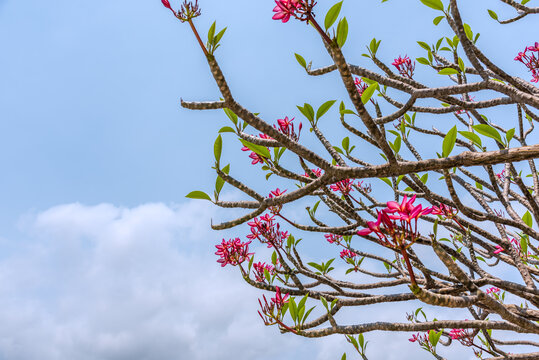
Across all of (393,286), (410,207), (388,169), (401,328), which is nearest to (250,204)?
(388,169)

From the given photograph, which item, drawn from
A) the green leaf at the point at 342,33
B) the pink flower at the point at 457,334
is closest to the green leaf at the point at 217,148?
the green leaf at the point at 342,33

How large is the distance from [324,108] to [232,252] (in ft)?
5.88

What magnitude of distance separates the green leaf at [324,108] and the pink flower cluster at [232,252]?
1.69 m

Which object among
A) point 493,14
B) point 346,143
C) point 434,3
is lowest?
point 346,143

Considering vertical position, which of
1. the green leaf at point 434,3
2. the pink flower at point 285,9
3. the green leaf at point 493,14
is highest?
the green leaf at point 493,14

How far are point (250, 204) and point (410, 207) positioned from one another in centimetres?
103

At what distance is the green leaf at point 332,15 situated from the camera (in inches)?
57.0

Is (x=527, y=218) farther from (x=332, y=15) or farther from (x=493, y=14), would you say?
(x=332, y=15)

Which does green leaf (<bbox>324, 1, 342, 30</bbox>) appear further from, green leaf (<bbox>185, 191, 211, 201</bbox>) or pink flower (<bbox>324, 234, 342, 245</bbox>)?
pink flower (<bbox>324, 234, 342, 245</bbox>)

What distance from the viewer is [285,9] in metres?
1.45

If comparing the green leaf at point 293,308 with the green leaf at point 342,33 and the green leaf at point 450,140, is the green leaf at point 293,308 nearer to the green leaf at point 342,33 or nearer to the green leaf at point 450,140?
the green leaf at point 450,140

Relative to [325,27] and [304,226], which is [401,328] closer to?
[304,226]

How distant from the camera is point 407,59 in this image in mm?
4016

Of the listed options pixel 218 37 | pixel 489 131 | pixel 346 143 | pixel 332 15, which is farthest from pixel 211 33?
pixel 346 143
